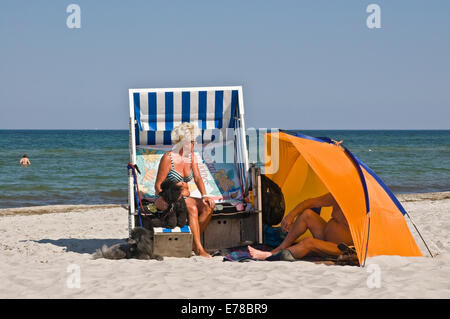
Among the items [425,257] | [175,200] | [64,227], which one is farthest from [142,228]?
[64,227]

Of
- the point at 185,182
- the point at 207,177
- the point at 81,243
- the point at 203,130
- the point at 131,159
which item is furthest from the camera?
the point at 203,130

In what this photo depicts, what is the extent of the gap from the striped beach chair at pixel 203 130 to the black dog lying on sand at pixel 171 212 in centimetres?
76

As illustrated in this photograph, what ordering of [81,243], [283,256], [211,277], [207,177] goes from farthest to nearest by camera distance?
1. [81,243]
2. [207,177]
3. [283,256]
4. [211,277]

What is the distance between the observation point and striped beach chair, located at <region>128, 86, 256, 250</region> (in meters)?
6.75

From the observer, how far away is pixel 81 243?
7.02 metres

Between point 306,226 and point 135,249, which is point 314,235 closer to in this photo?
point 306,226

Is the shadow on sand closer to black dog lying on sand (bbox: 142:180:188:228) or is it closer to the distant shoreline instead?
black dog lying on sand (bbox: 142:180:188:228)

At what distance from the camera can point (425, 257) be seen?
18.2 feet

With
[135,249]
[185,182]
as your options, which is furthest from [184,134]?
[135,249]

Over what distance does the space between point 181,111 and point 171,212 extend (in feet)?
5.44

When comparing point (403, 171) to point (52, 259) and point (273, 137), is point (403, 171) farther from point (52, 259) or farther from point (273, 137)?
point (52, 259)

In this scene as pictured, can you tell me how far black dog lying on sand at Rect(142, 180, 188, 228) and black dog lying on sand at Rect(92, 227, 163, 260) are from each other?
0.28 m

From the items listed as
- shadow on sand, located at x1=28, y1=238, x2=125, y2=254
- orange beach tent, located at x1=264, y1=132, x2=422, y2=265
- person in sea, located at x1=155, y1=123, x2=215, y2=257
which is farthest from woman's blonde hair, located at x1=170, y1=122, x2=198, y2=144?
shadow on sand, located at x1=28, y1=238, x2=125, y2=254

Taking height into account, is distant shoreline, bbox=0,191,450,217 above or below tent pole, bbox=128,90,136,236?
below
